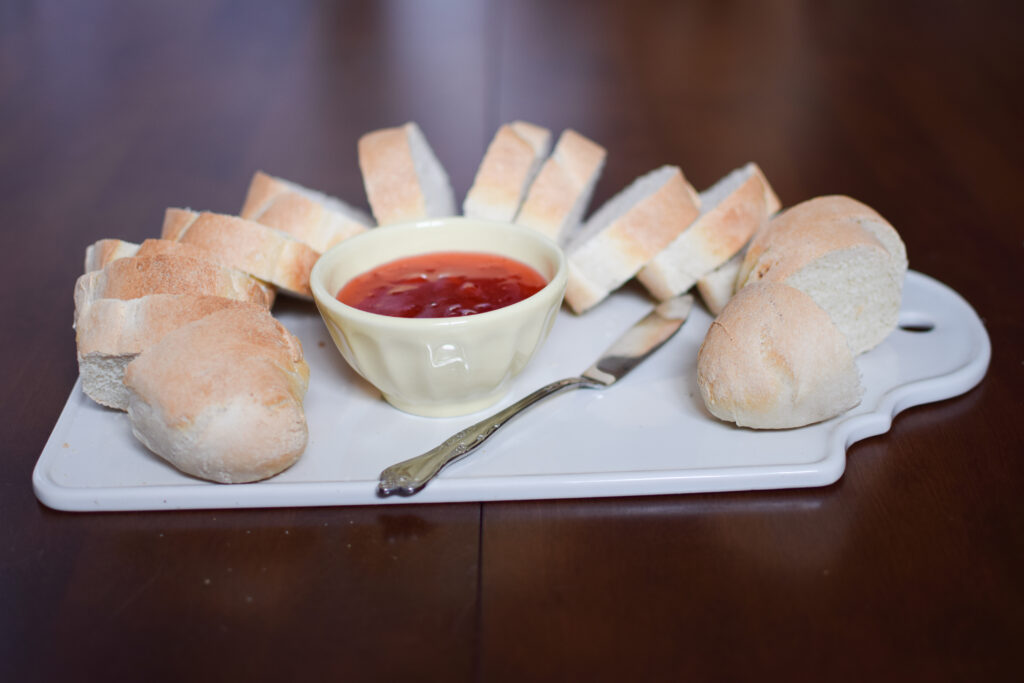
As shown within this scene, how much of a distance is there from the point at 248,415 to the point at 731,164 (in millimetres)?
2284

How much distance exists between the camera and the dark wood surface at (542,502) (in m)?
1.43

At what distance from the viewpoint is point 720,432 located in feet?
6.37

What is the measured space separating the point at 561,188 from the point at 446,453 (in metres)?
1.03

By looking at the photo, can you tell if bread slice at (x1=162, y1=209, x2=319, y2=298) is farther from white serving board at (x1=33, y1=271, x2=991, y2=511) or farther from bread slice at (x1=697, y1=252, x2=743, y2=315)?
bread slice at (x1=697, y1=252, x2=743, y2=315)

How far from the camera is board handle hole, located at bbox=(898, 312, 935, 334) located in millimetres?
2373

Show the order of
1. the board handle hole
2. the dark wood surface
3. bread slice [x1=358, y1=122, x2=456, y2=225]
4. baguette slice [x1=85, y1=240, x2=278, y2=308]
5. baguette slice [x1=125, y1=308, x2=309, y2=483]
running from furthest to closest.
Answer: bread slice [x1=358, y1=122, x2=456, y2=225] → the board handle hole → baguette slice [x1=85, y1=240, x2=278, y2=308] → baguette slice [x1=125, y1=308, x2=309, y2=483] → the dark wood surface

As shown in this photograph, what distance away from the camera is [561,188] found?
8.48 feet

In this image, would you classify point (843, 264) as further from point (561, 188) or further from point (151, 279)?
point (151, 279)

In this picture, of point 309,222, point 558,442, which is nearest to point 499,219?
point 309,222

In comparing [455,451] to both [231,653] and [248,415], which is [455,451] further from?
[231,653]

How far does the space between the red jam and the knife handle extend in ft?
0.70

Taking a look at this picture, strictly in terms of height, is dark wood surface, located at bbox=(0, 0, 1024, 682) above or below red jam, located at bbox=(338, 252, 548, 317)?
below

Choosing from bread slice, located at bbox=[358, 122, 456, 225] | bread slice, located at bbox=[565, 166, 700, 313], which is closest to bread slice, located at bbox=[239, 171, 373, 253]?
bread slice, located at bbox=[358, 122, 456, 225]

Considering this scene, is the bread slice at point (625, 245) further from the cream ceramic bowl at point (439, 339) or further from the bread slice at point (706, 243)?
the cream ceramic bowl at point (439, 339)
